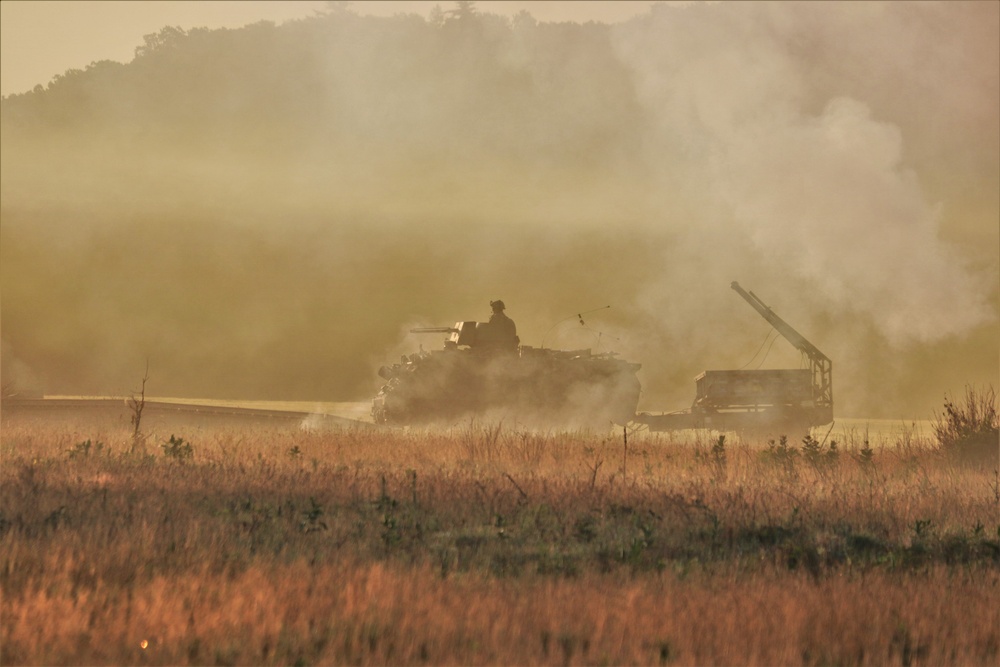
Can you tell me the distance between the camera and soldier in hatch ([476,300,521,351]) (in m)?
33.2

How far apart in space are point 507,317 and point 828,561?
24.5 meters

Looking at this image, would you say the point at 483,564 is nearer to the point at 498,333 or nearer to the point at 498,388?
the point at 498,388

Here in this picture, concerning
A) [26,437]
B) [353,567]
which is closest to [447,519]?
[353,567]

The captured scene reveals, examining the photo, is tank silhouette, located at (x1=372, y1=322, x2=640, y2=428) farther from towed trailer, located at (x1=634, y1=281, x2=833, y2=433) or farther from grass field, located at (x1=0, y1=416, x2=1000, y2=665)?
grass field, located at (x1=0, y1=416, x2=1000, y2=665)

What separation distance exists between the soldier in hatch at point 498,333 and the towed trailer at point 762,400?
5.73 metres

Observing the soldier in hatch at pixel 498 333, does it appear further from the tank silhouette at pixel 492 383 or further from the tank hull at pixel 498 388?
the tank hull at pixel 498 388

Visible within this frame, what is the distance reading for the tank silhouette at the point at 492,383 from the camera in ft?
108

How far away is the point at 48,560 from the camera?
795 centimetres

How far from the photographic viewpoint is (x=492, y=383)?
109 feet

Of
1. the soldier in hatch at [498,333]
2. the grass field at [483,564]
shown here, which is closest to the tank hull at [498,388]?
the soldier in hatch at [498,333]

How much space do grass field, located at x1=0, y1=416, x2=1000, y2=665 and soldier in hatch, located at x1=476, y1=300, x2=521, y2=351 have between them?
672 inches

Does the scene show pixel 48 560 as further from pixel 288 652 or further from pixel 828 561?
pixel 828 561

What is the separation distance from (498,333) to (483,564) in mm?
24459

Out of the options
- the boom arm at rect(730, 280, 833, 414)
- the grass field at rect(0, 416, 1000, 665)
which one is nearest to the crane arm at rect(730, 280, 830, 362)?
the boom arm at rect(730, 280, 833, 414)
